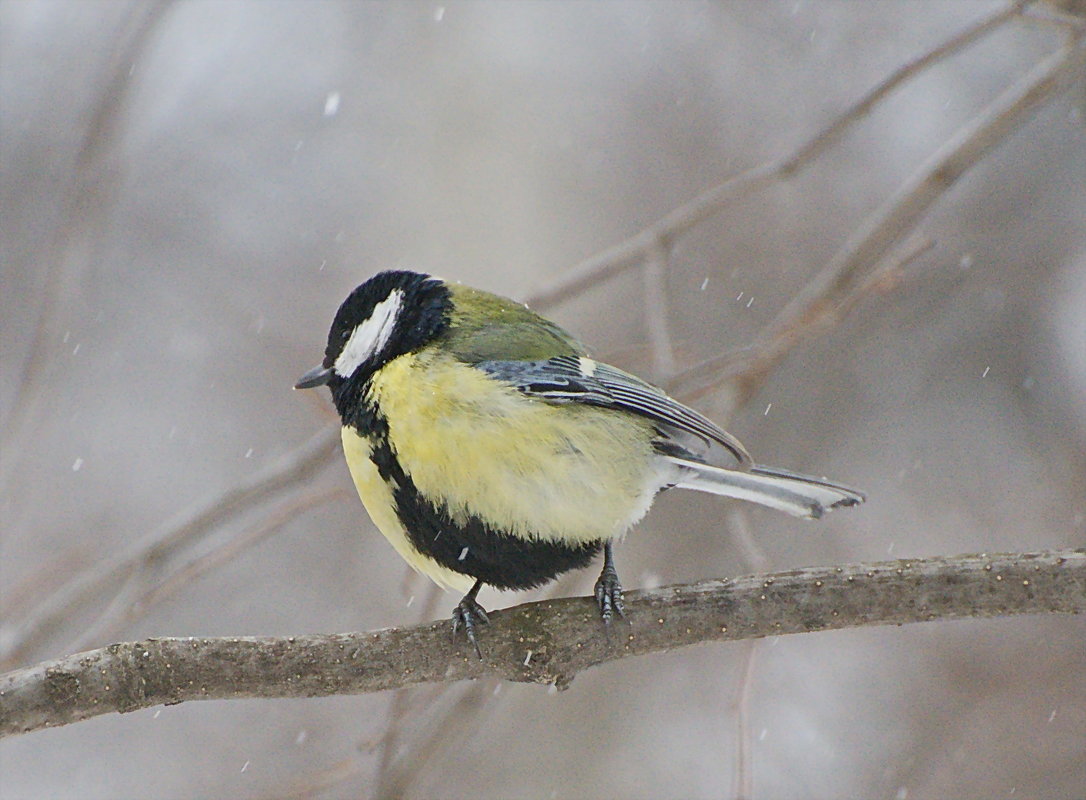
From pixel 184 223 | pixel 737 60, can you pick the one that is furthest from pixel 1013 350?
pixel 184 223

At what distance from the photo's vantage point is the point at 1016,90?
113 inches

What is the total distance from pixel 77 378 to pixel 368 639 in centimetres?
475

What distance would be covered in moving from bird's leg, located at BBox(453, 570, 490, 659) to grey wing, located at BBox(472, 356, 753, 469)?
1.62 feet

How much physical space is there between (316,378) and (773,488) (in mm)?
1135

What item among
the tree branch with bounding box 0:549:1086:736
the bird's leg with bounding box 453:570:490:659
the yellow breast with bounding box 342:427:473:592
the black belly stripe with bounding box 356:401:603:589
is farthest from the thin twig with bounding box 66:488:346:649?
the tree branch with bounding box 0:549:1086:736

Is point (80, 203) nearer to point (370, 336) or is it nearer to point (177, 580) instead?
point (370, 336)

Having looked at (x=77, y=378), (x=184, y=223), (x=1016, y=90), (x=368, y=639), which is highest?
(x=1016, y=90)

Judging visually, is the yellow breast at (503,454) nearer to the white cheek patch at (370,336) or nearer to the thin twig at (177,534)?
the white cheek patch at (370,336)

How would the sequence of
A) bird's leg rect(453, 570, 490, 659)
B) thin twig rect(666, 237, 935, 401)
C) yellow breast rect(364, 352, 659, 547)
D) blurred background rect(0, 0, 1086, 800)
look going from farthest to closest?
blurred background rect(0, 0, 1086, 800)
thin twig rect(666, 237, 935, 401)
yellow breast rect(364, 352, 659, 547)
bird's leg rect(453, 570, 490, 659)

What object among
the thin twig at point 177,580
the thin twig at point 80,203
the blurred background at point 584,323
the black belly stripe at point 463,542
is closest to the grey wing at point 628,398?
the black belly stripe at point 463,542

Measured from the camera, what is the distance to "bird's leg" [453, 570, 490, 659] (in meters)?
2.12

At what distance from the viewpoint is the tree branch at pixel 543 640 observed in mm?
1805

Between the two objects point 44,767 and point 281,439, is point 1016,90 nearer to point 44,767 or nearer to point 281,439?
point 281,439

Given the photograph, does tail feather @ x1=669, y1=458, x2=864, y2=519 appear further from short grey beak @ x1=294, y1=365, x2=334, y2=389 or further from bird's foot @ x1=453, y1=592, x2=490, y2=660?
short grey beak @ x1=294, y1=365, x2=334, y2=389
